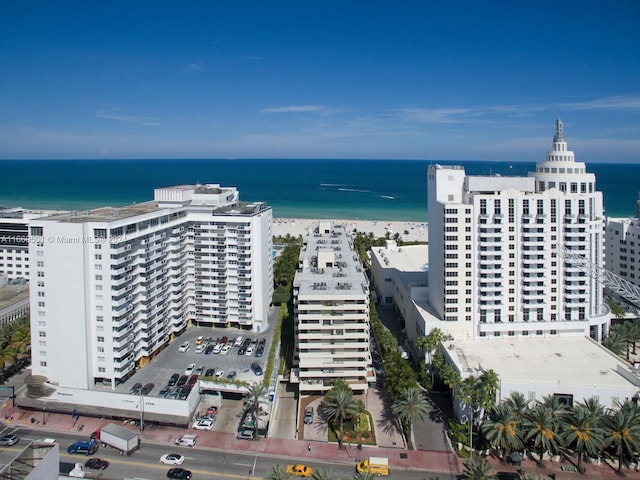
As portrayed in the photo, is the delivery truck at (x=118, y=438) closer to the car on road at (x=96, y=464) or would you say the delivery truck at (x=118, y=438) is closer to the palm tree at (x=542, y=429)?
the car on road at (x=96, y=464)

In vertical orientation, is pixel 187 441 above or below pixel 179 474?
above

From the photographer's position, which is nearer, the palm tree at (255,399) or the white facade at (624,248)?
the palm tree at (255,399)

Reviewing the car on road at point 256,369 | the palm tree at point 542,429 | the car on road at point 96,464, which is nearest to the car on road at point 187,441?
the car on road at point 96,464

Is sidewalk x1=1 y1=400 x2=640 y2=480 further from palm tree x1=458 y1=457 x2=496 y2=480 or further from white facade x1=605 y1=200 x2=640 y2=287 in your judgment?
white facade x1=605 y1=200 x2=640 y2=287

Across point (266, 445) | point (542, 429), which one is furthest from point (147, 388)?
point (542, 429)

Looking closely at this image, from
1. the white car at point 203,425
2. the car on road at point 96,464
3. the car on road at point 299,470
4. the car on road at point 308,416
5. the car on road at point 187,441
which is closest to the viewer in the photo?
the car on road at point 299,470

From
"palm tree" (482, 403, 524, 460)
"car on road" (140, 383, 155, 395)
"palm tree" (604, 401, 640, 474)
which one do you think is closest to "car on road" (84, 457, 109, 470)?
"car on road" (140, 383, 155, 395)

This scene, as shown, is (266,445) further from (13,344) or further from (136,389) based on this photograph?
(13,344)
